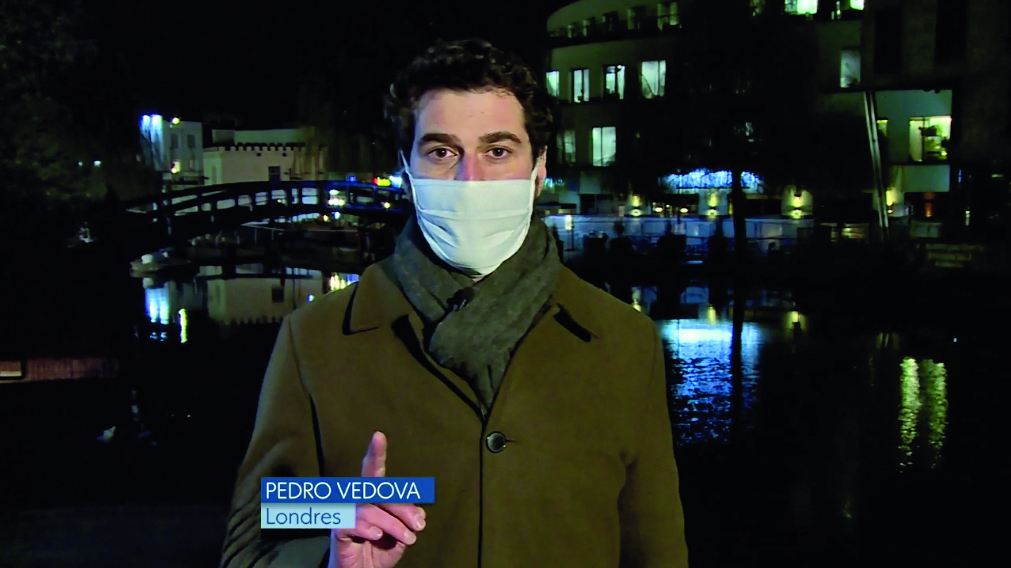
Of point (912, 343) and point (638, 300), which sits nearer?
point (912, 343)

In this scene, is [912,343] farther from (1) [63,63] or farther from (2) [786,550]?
(1) [63,63]

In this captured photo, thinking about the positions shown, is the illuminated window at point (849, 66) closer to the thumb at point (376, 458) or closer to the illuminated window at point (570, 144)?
the illuminated window at point (570, 144)

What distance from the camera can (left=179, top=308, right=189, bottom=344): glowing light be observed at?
19078mm

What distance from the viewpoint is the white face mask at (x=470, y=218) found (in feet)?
6.65

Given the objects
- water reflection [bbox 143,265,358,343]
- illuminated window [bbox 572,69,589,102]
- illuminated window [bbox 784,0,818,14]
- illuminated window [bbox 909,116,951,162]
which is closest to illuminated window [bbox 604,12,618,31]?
illuminated window [bbox 572,69,589,102]

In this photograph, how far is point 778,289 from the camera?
87.2 feet

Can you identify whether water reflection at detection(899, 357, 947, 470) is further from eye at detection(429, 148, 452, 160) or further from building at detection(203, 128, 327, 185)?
building at detection(203, 128, 327, 185)

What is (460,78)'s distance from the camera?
193 cm

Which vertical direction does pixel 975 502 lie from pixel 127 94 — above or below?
below

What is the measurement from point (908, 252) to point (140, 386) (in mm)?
21444

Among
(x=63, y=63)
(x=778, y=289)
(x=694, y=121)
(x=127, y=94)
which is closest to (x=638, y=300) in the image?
(x=778, y=289)

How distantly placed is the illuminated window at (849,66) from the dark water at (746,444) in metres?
22.8

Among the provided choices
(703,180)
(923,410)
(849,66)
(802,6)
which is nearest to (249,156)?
(802,6)

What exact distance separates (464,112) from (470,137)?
0.18 feet
